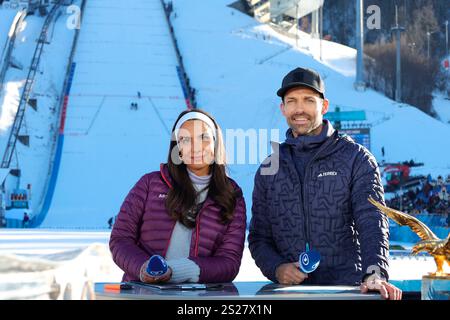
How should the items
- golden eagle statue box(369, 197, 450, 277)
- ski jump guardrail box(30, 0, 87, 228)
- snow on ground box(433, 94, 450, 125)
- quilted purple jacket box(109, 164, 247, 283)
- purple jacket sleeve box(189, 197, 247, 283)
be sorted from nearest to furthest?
golden eagle statue box(369, 197, 450, 277)
purple jacket sleeve box(189, 197, 247, 283)
quilted purple jacket box(109, 164, 247, 283)
ski jump guardrail box(30, 0, 87, 228)
snow on ground box(433, 94, 450, 125)

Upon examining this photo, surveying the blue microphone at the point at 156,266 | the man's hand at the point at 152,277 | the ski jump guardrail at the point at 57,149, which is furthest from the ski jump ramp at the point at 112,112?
the blue microphone at the point at 156,266

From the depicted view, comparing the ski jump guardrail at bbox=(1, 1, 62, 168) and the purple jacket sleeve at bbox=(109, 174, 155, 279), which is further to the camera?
the ski jump guardrail at bbox=(1, 1, 62, 168)

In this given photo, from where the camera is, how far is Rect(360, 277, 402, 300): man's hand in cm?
215

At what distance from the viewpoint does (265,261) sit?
3.03m

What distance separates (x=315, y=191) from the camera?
119 inches

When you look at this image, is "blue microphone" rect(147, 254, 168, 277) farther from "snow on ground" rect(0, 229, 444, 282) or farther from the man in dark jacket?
"snow on ground" rect(0, 229, 444, 282)

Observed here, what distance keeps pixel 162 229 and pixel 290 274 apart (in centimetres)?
41

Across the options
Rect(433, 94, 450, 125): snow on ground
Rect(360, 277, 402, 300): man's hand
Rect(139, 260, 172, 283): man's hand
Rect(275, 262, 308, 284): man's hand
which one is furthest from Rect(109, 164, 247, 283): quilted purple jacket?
Rect(433, 94, 450, 125): snow on ground

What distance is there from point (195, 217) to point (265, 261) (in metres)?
0.31
